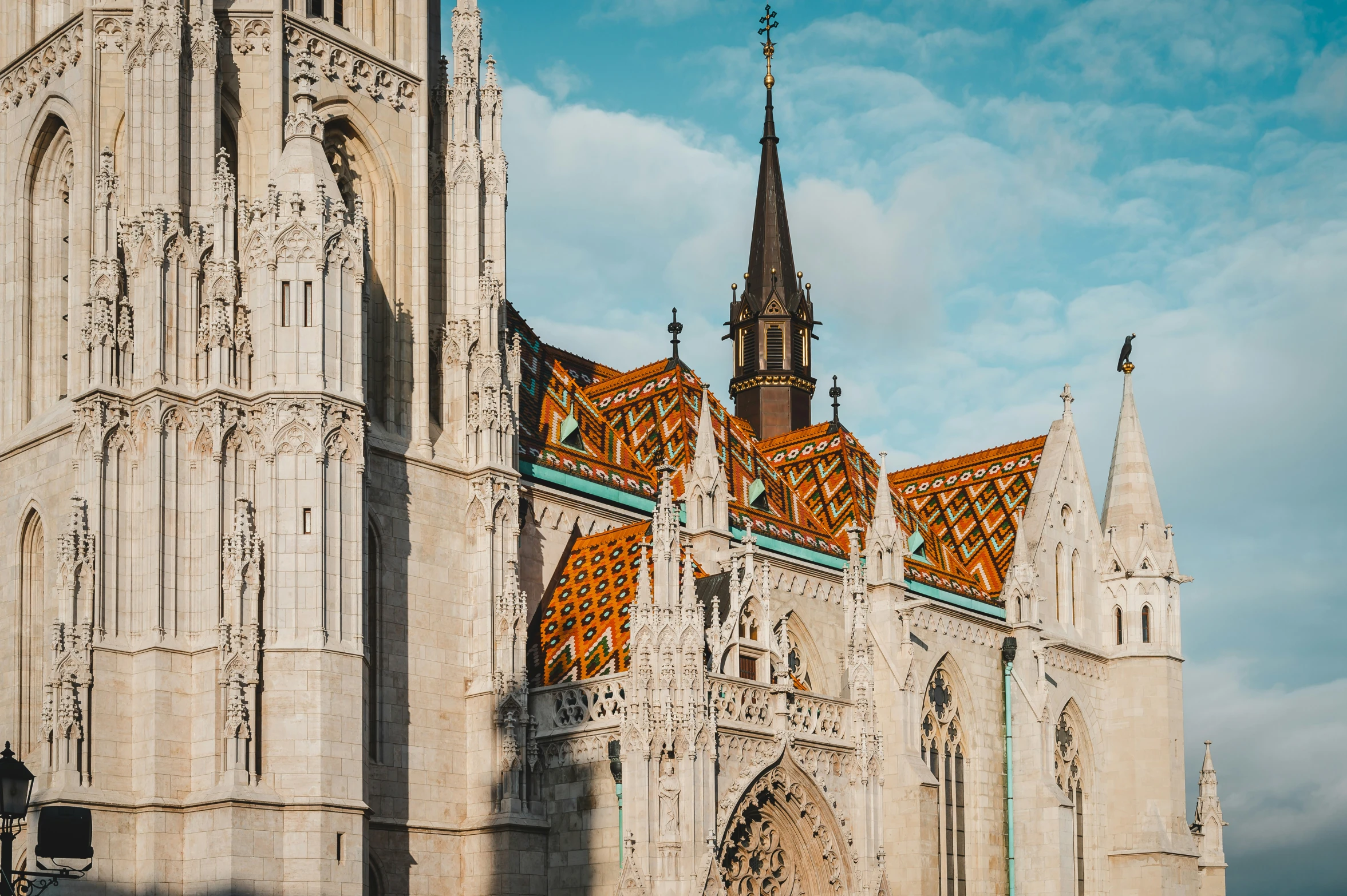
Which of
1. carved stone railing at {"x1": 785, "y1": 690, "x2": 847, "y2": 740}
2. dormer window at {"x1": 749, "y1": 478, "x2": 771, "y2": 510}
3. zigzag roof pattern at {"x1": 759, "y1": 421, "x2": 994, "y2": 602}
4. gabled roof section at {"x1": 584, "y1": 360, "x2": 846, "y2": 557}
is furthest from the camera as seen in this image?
zigzag roof pattern at {"x1": 759, "y1": 421, "x2": 994, "y2": 602}

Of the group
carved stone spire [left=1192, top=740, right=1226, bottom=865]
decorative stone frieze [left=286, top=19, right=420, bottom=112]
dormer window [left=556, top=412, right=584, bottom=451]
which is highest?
decorative stone frieze [left=286, top=19, right=420, bottom=112]

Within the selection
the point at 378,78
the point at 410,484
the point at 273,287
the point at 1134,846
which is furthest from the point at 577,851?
the point at 1134,846

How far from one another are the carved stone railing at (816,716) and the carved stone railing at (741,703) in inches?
15.6

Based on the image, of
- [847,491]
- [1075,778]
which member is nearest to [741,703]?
[847,491]

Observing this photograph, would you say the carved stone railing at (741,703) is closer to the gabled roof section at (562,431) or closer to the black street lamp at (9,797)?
the gabled roof section at (562,431)

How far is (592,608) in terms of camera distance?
32531 mm

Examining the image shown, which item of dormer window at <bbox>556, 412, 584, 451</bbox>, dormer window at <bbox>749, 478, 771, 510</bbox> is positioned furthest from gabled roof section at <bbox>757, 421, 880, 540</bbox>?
dormer window at <bbox>556, 412, 584, 451</bbox>

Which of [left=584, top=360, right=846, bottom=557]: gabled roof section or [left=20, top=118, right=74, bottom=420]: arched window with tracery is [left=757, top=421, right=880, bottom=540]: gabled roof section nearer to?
[left=584, top=360, right=846, bottom=557]: gabled roof section

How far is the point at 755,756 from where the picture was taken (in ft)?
99.4

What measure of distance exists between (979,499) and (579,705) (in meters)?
18.7

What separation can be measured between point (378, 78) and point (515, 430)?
608cm

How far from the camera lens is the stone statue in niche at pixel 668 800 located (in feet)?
93.7

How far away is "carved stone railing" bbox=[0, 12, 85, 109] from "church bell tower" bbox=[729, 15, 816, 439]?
25095mm

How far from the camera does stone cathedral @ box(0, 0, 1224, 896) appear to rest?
87.6 feet
